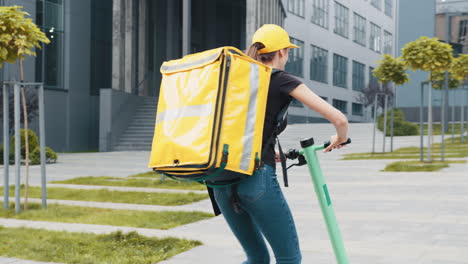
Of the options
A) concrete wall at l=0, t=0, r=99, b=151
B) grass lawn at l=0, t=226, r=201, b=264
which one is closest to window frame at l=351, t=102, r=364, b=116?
concrete wall at l=0, t=0, r=99, b=151

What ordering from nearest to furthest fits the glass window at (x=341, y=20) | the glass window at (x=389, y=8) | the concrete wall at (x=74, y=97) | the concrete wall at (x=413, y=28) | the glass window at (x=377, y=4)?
the concrete wall at (x=74, y=97)
the concrete wall at (x=413, y=28)
the glass window at (x=341, y=20)
the glass window at (x=377, y=4)
the glass window at (x=389, y=8)

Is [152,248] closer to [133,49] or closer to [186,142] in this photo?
[186,142]

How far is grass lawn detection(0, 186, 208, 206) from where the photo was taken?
988cm

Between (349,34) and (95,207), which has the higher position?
(349,34)

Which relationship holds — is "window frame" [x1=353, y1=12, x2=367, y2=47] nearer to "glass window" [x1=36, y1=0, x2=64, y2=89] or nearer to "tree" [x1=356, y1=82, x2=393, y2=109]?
"tree" [x1=356, y1=82, x2=393, y2=109]

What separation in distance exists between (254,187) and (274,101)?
0.41 m

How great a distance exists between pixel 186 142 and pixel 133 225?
5.08 meters

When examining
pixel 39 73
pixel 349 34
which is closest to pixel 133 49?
pixel 39 73

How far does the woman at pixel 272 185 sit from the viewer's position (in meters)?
2.74

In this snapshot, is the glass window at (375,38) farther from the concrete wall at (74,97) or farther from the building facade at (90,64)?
the concrete wall at (74,97)

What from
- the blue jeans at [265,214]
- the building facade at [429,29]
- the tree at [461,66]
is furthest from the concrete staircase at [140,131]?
the blue jeans at [265,214]

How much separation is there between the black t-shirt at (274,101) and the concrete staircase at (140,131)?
2543 cm

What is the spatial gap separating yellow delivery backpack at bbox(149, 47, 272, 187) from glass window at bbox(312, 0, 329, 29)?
49200 mm

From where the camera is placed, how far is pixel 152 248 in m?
6.05
